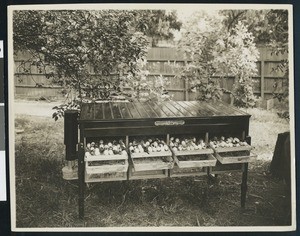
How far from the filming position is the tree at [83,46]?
233 centimetres

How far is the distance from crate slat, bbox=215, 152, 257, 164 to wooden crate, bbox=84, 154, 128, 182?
579mm

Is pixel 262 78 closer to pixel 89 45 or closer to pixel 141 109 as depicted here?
pixel 141 109

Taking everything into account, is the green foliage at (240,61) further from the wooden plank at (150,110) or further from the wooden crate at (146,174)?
the wooden crate at (146,174)

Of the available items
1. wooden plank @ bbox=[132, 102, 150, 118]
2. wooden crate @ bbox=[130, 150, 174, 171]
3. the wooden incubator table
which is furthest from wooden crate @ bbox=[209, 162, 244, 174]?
wooden plank @ bbox=[132, 102, 150, 118]

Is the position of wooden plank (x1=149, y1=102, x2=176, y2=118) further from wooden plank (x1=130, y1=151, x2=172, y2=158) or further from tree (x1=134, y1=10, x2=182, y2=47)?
tree (x1=134, y1=10, x2=182, y2=47)

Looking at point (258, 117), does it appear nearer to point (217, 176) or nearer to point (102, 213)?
point (217, 176)

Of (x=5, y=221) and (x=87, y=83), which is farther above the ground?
(x=87, y=83)

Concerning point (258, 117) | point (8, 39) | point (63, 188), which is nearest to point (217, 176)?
point (258, 117)

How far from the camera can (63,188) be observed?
2363mm

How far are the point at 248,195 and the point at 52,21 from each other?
5.40 feet

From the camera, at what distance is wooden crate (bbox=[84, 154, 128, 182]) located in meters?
2.22

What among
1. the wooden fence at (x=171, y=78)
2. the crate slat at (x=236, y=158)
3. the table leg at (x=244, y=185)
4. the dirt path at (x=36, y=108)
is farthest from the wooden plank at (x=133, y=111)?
the table leg at (x=244, y=185)

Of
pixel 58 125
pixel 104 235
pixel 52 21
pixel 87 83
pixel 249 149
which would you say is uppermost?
pixel 52 21

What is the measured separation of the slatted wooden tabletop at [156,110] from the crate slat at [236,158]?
→ 0.85ft
